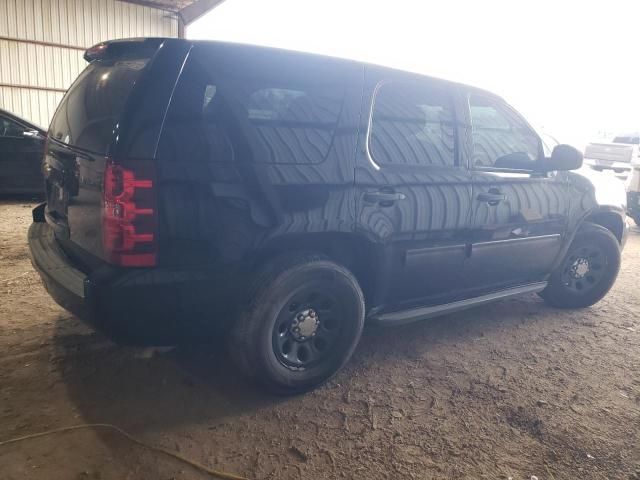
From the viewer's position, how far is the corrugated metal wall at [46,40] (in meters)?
12.2

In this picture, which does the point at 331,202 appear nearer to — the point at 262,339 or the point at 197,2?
the point at 262,339

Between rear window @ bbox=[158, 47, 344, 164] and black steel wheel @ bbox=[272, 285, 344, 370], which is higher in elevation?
rear window @ bbox=[158, 47, 344, 164]

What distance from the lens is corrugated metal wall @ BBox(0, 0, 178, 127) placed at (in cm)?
1223

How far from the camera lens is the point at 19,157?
7734 mm

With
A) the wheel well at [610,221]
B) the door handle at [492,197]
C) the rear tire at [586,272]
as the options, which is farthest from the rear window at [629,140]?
the door handle at [492,197]

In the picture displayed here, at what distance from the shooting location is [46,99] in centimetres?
1320

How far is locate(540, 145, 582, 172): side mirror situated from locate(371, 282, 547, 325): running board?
3.07 feet

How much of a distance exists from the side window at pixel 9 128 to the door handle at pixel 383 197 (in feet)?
22.5

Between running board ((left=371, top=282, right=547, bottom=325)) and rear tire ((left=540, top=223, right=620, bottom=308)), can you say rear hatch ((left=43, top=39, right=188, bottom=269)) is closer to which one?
running board ((left=371, top=282, right=547, bottom=325))

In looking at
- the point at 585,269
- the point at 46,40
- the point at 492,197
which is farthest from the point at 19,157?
the point at 585,269

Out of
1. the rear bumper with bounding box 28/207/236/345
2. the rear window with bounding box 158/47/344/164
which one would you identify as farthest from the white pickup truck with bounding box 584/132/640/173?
the rear bumper with bounding box 28/207/236/345

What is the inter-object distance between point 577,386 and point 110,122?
118 inches

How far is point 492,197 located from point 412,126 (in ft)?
2.59

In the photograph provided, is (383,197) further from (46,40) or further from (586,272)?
(46,40)
